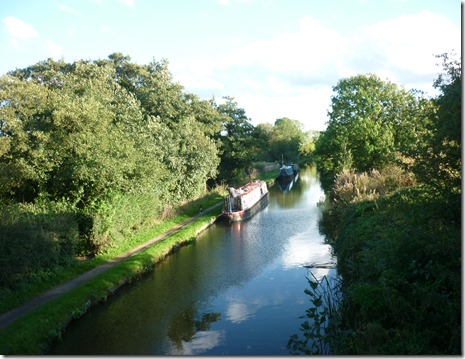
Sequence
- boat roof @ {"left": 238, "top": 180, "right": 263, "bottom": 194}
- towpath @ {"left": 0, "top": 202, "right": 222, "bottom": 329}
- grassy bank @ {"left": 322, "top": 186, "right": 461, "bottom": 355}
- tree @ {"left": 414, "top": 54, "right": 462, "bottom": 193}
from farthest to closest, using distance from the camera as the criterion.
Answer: boat roof @ {"left": 238, "top": 180, "right": 263, "bottom": 194} < towpath @ {"left": 0, "top": 202, "right": 222, "bottom": 329} < tree @ {"left": 414, "top": 54, "right": 462, "bottom": 193} < grassy bank @ {"left": 322, "top": 186, "right": 461, "bottom": 355}

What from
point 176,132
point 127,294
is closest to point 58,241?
point 127,294

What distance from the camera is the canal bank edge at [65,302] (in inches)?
430

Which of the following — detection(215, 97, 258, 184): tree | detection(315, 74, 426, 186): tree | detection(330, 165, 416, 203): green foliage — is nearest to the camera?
detection(330, 165, 416, 203): green foliage

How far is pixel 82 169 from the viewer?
60.0 ft

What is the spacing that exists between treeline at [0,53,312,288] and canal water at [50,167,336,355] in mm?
2889

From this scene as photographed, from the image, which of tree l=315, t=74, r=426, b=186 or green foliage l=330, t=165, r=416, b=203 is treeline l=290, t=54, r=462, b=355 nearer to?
green foliage l=330, t=165, r=416, b=203

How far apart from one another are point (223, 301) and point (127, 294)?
355 centimetres

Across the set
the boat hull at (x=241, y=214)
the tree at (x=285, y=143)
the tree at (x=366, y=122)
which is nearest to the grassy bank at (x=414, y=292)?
the boat hull at (x=241, y=214)

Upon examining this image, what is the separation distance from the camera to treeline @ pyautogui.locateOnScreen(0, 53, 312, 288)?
15219 mm

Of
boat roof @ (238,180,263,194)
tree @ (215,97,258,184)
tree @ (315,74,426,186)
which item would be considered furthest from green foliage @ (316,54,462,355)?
tree @ (215,97,258,184)

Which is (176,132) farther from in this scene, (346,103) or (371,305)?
(371,305)

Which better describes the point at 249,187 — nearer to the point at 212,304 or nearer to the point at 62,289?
the point at 212,304

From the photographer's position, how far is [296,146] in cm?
9225

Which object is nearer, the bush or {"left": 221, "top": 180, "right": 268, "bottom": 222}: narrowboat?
the bush
